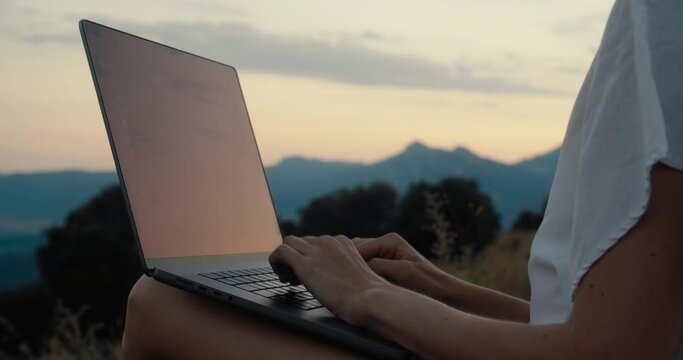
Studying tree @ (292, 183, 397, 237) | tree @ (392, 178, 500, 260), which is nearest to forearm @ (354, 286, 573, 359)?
tree @ (392, 178, 500, 260)

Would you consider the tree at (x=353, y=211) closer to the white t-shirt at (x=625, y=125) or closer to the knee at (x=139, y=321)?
the knee at (x=139, y=321)

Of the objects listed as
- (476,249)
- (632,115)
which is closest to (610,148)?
(632,115)

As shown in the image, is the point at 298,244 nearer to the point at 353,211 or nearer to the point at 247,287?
the point at 247,287

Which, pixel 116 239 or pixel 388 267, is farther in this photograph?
pixel 116 239

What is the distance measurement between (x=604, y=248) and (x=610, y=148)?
0.38 ft

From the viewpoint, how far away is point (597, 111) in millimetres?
988

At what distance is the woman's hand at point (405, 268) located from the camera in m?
1.43

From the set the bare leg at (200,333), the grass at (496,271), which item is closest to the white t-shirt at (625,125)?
the bare leg at (200,333)

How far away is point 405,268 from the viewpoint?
4.73ft

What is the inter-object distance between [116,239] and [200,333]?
9.76 m

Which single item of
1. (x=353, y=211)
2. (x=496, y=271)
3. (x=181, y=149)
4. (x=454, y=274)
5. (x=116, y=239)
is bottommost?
(x=496, y=271)

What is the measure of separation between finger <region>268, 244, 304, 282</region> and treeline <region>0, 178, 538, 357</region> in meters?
2.52

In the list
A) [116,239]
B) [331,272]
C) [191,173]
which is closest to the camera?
[331,272]

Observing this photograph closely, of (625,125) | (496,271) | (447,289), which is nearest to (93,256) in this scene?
(496,271)
